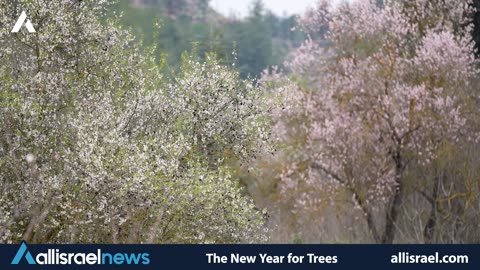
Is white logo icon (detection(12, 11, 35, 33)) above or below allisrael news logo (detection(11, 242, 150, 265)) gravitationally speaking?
above

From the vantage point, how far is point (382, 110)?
80.2 feet

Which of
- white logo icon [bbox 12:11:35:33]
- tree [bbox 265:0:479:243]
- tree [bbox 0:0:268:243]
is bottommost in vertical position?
tree [bbox 0:0:268:243]

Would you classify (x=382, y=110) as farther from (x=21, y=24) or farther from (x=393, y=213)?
(x=21, y=24)

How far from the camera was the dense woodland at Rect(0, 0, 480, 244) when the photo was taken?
13.3m

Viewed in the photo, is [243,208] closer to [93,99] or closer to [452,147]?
[93,99]

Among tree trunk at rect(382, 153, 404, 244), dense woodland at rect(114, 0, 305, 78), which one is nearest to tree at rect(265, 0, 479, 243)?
tree trunk at rect(382, 153, 404, 244)

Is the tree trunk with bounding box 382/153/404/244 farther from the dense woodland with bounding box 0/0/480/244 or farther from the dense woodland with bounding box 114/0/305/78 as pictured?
the dense woodland with bounding box 114/0/305/78

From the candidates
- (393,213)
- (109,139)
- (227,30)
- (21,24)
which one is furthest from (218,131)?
(227,30)

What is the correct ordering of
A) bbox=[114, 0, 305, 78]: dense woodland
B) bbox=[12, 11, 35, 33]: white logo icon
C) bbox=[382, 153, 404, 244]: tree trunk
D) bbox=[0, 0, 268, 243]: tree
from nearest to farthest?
1. bbox=[0, 0, 268, 243]: tree
2. bbox=[12, 11, 35, 33]: white logo icon
3. bbox=[382, 153, 404, 244]: tree trunk
4. bbox=[114, 0, 305, 78]: dense woodland

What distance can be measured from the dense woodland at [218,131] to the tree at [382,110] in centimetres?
7

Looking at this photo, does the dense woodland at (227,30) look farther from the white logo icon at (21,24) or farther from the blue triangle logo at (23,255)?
the blue triangle logo at (23,255)

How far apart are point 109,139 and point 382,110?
12997mm

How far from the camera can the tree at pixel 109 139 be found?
12992mm

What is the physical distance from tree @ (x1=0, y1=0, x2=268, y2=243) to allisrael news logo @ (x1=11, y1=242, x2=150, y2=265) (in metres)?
0.71
